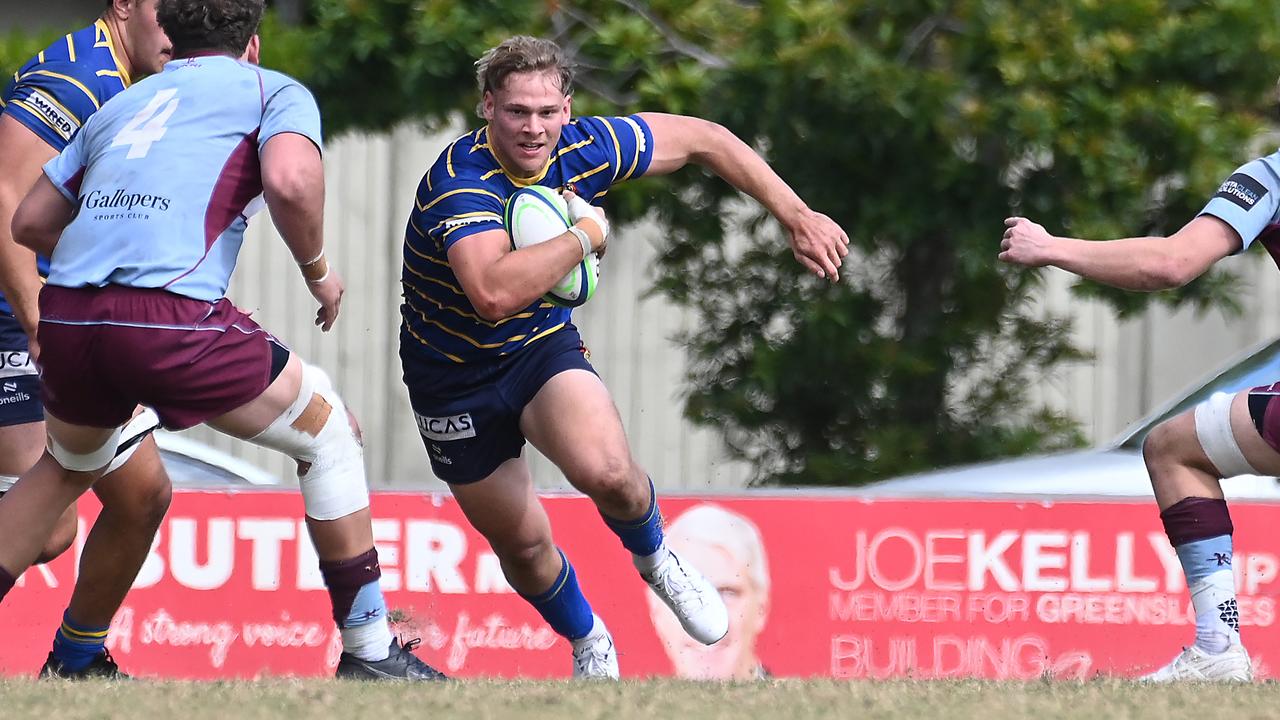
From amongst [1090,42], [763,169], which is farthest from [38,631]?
[1090,42]

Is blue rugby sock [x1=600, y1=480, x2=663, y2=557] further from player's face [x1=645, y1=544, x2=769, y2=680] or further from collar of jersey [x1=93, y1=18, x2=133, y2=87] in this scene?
collar of jersey [x1=93, y1=18, x2=133, y2=87]

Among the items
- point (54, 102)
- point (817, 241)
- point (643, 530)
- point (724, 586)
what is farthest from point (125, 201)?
point (724, 586)

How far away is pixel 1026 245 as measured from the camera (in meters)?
4.27

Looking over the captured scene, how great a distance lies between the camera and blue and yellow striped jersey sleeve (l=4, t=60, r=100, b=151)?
14.8 ft

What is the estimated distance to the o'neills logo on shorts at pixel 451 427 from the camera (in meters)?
4.88

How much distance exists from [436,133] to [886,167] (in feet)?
7.45

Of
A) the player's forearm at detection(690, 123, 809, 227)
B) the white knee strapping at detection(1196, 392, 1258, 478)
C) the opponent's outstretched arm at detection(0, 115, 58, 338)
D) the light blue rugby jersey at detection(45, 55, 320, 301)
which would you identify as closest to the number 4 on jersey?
the light blue rugby jersey at detection(45, 55, 320, 301)

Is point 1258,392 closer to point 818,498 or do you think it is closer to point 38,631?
point 818,498

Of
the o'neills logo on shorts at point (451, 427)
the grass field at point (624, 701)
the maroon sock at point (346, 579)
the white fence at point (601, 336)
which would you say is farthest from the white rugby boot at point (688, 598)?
the white fence at point (601, 336)

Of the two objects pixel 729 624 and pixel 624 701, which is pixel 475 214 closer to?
pixel 624 701

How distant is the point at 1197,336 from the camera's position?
40.7 ft

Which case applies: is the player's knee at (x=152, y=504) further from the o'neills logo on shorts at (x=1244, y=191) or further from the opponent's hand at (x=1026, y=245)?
the o'neills logo on shorts at (x=1244, y=191)

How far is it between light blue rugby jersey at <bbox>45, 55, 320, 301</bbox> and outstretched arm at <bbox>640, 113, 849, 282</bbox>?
1.27m

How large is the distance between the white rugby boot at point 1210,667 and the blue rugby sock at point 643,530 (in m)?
1.37
